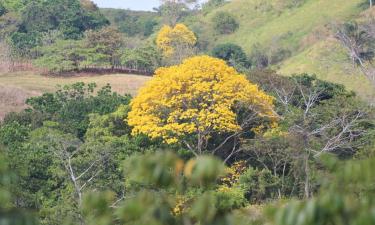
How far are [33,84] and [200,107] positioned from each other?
1686 cm

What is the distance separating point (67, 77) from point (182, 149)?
20.9 metres

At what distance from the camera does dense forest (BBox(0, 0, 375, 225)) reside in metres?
2.46

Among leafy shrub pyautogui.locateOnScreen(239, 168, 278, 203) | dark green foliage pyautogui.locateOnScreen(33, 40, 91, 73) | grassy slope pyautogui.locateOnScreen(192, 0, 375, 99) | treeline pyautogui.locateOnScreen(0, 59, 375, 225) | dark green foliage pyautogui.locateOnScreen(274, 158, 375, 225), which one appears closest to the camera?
dark green foliage pyautogui.locateOnScreen(274, 158, 375, 225)

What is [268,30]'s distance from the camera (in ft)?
183

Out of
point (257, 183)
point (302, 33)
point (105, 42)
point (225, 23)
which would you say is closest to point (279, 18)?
point (225, 23)

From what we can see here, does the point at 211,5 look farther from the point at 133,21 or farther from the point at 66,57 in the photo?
the point at 66,57

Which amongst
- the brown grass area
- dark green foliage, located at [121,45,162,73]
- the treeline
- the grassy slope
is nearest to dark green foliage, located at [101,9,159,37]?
the grassy slope

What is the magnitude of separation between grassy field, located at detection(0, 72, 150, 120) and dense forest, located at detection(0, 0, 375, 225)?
0.53m

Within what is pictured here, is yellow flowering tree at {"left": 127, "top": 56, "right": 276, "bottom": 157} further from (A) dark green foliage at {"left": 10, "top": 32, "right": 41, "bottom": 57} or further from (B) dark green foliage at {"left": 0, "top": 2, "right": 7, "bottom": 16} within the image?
(B) dark green foliage at {"left": 0, "top": 2, "right": 7, "bottom": 16}

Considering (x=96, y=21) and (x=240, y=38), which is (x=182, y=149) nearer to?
(x=96, y=21)

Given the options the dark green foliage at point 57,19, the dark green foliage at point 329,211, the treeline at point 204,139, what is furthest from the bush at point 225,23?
the dark green foliage at point 329,211

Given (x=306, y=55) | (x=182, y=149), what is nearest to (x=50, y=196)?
(x=182, y=149)

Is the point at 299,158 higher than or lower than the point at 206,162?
lower

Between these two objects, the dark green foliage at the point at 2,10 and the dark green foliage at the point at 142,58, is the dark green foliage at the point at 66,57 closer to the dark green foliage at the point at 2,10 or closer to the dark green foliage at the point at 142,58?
the dark green foliage at the point at 142,58
